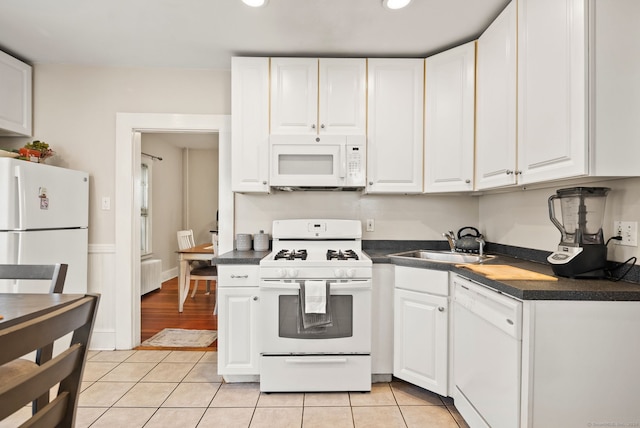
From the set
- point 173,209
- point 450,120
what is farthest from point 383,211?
point 173,209

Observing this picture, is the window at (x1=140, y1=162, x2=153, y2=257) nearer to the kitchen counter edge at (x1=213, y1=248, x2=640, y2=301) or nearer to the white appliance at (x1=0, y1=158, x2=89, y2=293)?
the white appliance at (x1=0, y1=158, x2=89, y2=293)

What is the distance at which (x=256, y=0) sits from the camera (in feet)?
6.39

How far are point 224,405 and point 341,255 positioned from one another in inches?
46.2

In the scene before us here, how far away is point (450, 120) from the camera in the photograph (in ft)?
7.88

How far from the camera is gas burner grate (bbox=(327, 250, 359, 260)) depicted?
2319mm

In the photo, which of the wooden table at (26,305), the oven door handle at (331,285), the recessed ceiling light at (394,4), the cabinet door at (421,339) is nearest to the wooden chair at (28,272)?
the wooden table at (26,305)

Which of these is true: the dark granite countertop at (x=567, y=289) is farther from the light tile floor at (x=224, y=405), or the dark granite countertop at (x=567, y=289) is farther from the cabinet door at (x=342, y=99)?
the cabinet door at (x=342, y=99)

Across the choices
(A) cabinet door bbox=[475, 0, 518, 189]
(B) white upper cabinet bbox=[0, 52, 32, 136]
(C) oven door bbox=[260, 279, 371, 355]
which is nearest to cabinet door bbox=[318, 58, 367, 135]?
(A) cabinet door bbox=[475, 0, 518, 189]

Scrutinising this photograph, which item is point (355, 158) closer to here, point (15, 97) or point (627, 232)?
point (627, 232)

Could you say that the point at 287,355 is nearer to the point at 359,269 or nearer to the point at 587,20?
the point at 359,269

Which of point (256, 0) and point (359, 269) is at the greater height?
point (256, 0)

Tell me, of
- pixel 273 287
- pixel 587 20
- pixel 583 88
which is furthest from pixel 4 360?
pixel 587 20

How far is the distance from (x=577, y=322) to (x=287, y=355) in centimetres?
154

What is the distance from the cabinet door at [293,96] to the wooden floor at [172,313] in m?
1.96
